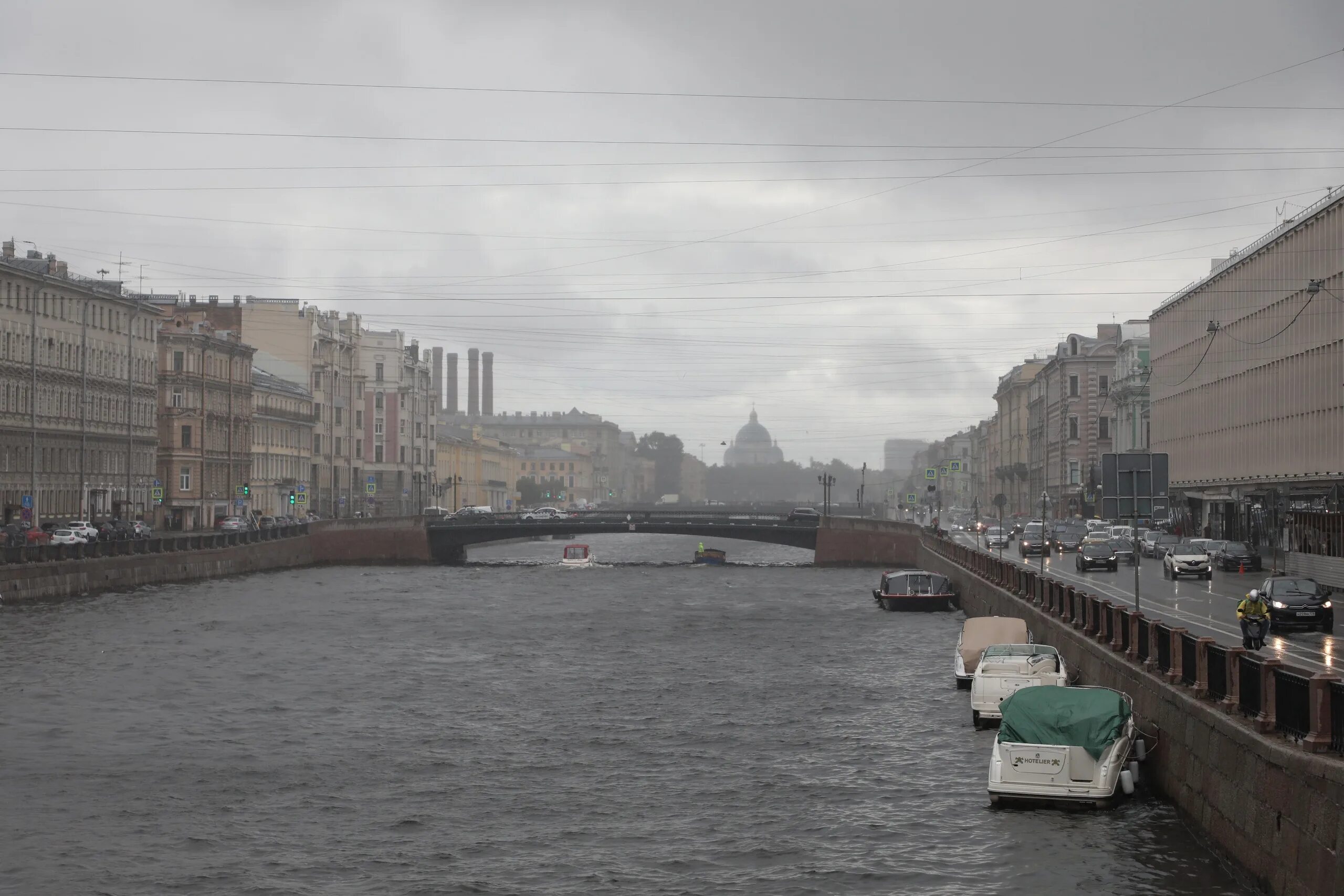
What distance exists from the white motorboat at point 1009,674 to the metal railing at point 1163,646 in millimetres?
5845

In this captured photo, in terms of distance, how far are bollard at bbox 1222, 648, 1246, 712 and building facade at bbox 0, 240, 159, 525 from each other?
6737 cm

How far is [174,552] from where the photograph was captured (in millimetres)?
74375

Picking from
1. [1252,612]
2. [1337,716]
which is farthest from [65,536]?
[1337,716]

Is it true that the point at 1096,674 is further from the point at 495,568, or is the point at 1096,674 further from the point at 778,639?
the point at 495,568

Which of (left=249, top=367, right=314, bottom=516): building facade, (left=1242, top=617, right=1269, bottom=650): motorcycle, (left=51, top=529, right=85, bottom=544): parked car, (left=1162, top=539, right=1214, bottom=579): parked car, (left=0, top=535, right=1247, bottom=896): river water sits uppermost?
(left=249, top=367, right=314, bottom=516): building facade

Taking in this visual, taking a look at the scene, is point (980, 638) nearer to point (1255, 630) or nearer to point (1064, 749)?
point (1255, 630)

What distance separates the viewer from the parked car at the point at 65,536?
7438 cm

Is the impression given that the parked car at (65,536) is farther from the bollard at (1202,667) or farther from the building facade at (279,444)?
the bollard at (1202,667)

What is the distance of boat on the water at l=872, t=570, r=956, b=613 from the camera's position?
6412 cm

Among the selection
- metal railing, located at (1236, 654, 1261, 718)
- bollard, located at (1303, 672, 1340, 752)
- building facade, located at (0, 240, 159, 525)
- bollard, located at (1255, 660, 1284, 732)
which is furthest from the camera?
building facade, located at (0, 240, 159, 525)

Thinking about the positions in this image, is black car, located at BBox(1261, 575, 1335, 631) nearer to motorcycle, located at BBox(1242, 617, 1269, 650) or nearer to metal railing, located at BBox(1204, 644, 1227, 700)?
motorcycle, located at BBox(1242, 617, 1269, 650)

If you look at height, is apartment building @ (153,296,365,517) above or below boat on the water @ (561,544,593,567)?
above

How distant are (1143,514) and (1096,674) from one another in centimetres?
316

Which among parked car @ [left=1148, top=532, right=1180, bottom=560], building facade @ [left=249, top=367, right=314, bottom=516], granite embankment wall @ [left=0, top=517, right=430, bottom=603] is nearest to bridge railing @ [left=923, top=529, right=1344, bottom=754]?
granite embankment wall @ [left=0, top=517, right=430, bottom=603]
